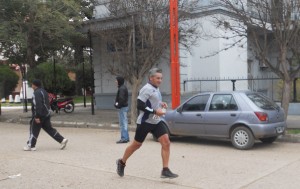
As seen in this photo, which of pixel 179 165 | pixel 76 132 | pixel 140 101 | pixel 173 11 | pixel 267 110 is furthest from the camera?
pixel 76 132

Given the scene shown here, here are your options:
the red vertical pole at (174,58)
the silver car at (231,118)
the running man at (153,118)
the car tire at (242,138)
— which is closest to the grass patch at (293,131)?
the silver car at (231,118)

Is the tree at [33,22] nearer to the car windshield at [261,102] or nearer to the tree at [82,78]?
the car windshield at [261,102]

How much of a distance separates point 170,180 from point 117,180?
3.00 feet

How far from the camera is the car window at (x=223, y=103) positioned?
10781 mm

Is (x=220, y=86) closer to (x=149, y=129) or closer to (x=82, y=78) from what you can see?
(x=149, y=129)

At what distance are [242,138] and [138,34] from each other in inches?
269

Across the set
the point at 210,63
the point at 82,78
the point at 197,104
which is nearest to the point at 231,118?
the point at 197,104

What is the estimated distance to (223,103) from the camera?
11.0m

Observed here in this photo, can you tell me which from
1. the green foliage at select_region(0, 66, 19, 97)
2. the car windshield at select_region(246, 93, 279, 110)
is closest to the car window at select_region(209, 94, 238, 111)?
the car windshield at select_region(246, 93, 279, 110)

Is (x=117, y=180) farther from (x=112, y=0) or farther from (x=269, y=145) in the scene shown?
(x=112, y=0)

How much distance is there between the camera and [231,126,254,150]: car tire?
33.8ft

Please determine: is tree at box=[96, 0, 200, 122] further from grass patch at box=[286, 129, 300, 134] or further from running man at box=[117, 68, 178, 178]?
running man at box=[117, 68, 178, 178]

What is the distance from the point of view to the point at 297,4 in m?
12.0

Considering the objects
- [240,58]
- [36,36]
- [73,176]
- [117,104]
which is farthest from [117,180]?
[240,58]
